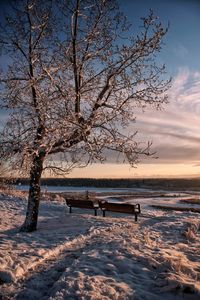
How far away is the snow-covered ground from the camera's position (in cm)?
704

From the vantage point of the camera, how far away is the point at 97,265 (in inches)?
346

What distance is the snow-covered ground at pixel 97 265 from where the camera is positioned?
7035 mm

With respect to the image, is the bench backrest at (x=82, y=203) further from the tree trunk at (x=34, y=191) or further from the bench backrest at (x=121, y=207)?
the tree trunk at (x=34, y=191)

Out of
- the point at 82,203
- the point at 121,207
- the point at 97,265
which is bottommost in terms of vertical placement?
the point at 97,265

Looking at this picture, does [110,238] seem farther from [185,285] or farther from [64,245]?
[185,285]

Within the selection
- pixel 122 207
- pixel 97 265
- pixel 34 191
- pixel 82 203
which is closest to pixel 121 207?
pixel 122 207

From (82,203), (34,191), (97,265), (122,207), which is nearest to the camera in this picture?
(97,265)

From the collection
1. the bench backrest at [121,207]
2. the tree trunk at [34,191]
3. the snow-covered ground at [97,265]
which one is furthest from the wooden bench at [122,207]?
the tree trunk at [34,191]

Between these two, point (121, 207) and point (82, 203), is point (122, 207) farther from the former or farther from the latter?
point (82, 203)

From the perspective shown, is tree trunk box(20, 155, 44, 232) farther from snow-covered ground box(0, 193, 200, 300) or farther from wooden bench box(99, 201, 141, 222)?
wooden bench box(99, 201, 141, 222)

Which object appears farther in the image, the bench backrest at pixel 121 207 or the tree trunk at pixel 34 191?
the bench backrest at pixel 121 207

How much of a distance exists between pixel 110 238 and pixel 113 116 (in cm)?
495

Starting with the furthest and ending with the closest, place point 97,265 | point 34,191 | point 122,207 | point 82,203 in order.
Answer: point 82,203, point 122,207, point 34,191, point 97,265

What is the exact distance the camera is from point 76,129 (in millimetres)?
13555
